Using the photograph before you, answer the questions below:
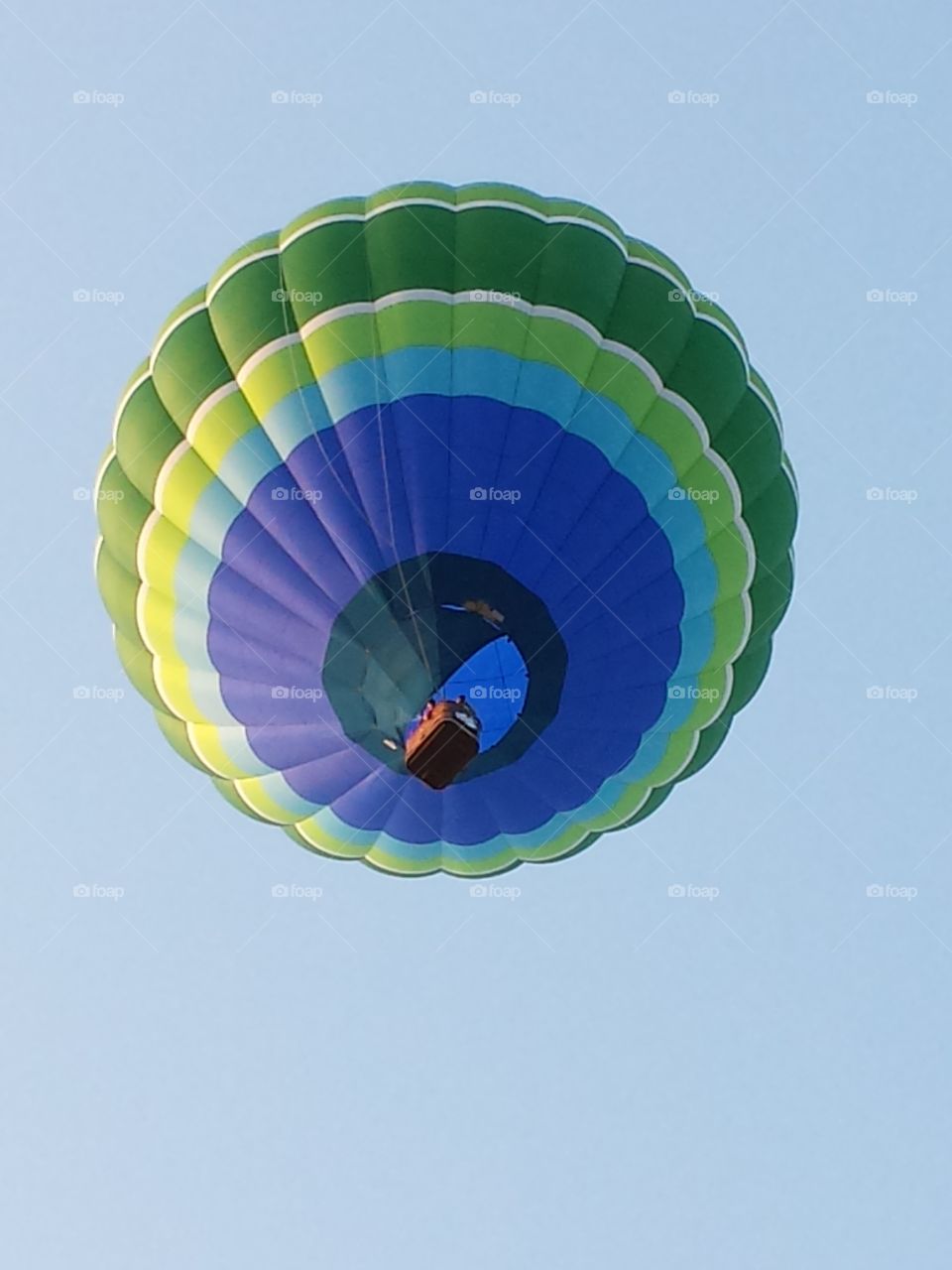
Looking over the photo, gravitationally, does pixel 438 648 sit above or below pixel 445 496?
below

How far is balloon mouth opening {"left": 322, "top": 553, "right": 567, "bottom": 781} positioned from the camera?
14.0 metres

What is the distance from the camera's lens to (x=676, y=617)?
48.1 feet

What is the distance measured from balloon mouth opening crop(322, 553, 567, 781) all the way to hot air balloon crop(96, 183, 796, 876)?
2 cm

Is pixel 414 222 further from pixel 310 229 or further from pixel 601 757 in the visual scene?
pixel 601 757

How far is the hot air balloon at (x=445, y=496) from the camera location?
46.0 feet

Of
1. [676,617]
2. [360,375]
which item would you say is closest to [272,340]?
[360,375]

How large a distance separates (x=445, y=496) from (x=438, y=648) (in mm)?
1100

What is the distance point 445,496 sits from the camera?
13.9m

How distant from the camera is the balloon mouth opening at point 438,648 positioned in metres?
14.0

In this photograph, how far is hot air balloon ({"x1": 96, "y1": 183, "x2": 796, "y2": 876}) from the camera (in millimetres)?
14023

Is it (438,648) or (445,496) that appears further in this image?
(438,648)

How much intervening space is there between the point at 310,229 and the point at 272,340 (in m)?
0.93

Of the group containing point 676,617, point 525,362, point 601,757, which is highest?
point 525,362

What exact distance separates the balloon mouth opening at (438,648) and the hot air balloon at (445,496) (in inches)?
0.7
